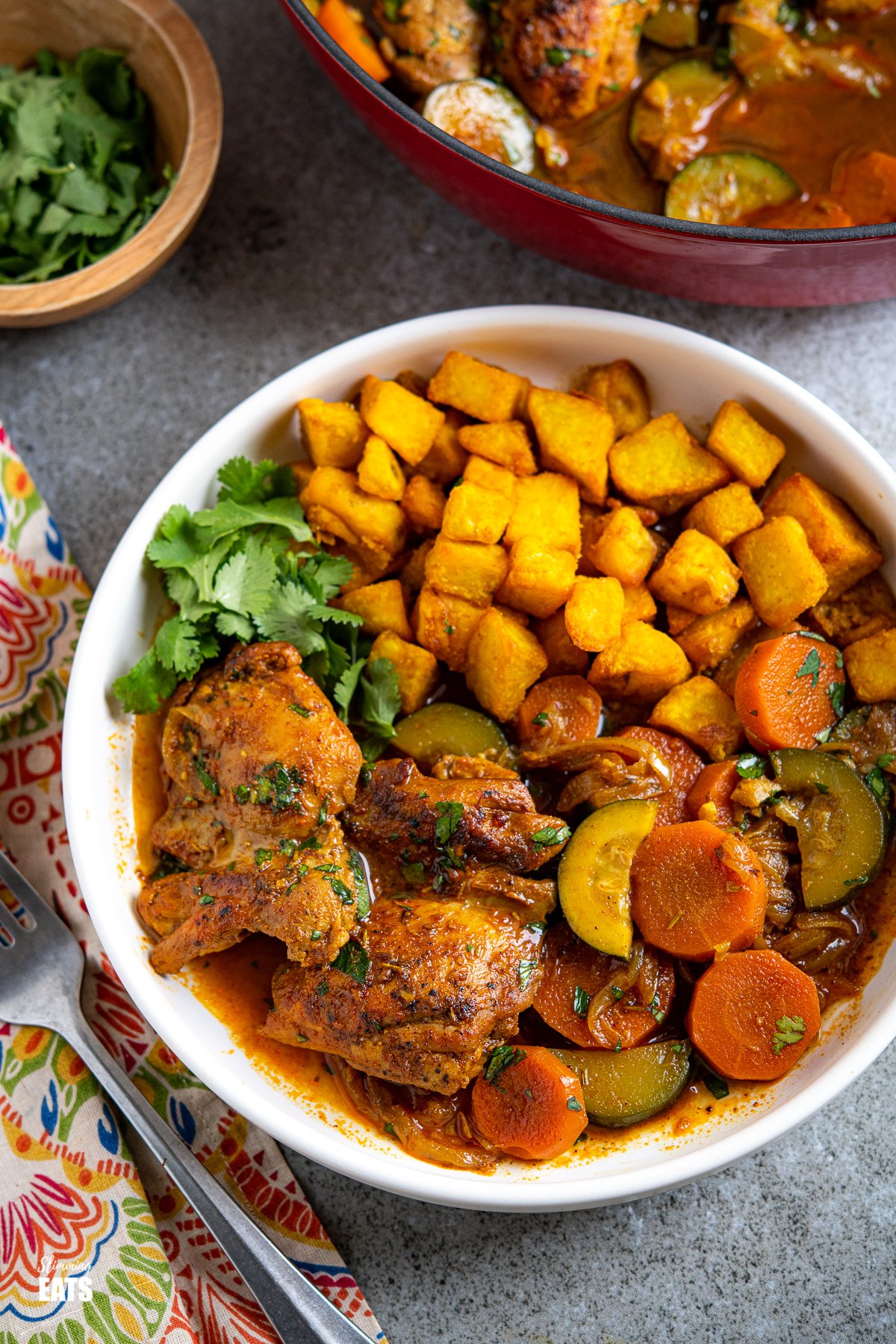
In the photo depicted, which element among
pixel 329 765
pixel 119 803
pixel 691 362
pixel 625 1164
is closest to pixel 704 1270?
pixel 625 1164

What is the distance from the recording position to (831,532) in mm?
2436

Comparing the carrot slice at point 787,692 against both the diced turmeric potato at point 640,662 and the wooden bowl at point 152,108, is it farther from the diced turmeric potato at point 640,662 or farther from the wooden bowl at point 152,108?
the wooden bowl at point 152,108

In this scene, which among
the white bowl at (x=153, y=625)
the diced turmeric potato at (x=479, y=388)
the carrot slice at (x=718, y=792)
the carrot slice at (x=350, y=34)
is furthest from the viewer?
the carrot slice at (x=350, y=34)

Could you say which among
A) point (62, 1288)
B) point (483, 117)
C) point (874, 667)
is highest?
point (483, 117)

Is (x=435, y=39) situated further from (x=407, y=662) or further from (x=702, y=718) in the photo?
(x=702, y=718)

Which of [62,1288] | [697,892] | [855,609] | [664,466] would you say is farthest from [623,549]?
[62,1288]

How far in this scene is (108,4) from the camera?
2.88 m

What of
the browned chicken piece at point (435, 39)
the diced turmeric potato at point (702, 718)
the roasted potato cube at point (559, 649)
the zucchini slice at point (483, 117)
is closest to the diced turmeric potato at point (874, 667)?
the diced turmeric potato at point (702, 718)

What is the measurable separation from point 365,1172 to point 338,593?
127cm

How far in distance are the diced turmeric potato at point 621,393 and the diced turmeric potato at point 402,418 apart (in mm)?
389

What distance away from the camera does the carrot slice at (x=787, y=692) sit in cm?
238

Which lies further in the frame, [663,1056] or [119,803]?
[119,803]

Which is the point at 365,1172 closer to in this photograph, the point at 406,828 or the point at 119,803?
the point at 406,828

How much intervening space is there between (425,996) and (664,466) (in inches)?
51.7
